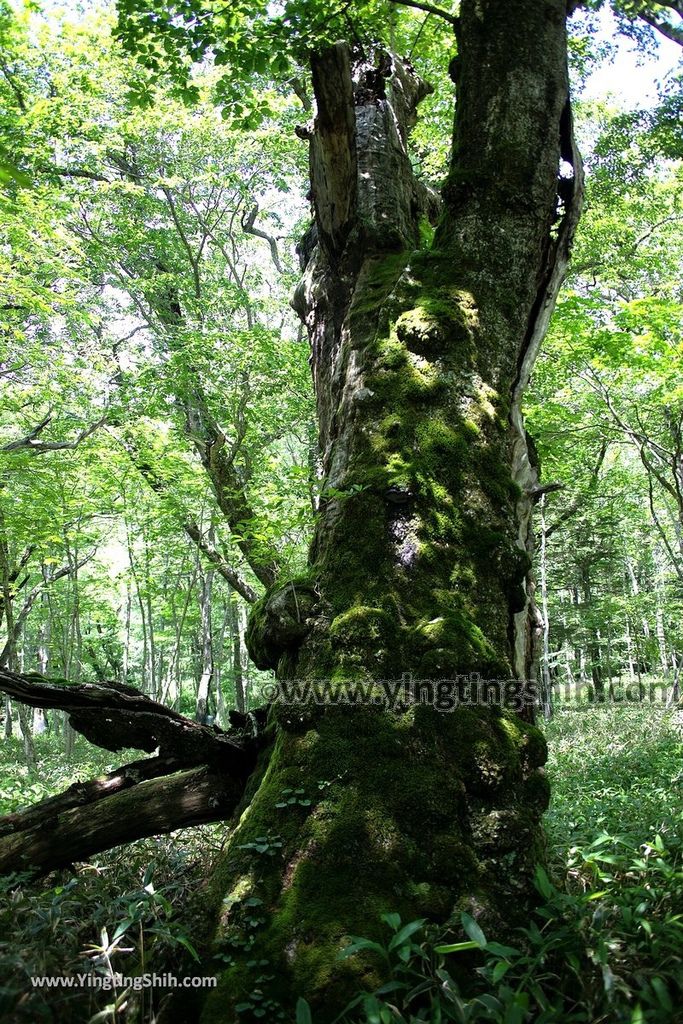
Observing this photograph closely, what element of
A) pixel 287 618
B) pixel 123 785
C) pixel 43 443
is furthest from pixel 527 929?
pixel 43 443

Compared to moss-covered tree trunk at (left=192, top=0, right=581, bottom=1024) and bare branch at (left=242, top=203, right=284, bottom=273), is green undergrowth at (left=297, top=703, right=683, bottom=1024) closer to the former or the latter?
moss-covered tree trunk at (left=192, top=0, right=581, bottom=1024)

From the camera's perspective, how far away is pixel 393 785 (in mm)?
2604

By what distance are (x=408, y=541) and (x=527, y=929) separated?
1.70 meters

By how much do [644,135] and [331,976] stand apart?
13.3 m

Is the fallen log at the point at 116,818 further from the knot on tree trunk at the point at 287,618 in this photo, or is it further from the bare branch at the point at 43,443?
the bare branch at the point at 43,443

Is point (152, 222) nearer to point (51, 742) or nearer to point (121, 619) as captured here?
point (51, 742)

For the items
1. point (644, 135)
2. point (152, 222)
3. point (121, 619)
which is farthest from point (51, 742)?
point (644, 135)

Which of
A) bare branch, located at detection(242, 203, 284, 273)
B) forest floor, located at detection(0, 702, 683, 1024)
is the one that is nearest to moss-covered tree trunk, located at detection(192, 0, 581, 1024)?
forest floor, located at detection(0, 702, 683, 1024)

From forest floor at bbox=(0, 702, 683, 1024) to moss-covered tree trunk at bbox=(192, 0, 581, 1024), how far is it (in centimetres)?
24

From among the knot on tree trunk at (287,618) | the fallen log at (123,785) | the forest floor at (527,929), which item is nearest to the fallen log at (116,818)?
the fallen log at (123,785)

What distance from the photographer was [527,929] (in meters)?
2.29

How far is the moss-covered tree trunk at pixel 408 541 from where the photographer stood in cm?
239

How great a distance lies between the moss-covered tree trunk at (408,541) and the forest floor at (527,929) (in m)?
0.24

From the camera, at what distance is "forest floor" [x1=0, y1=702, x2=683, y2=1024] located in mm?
1912
